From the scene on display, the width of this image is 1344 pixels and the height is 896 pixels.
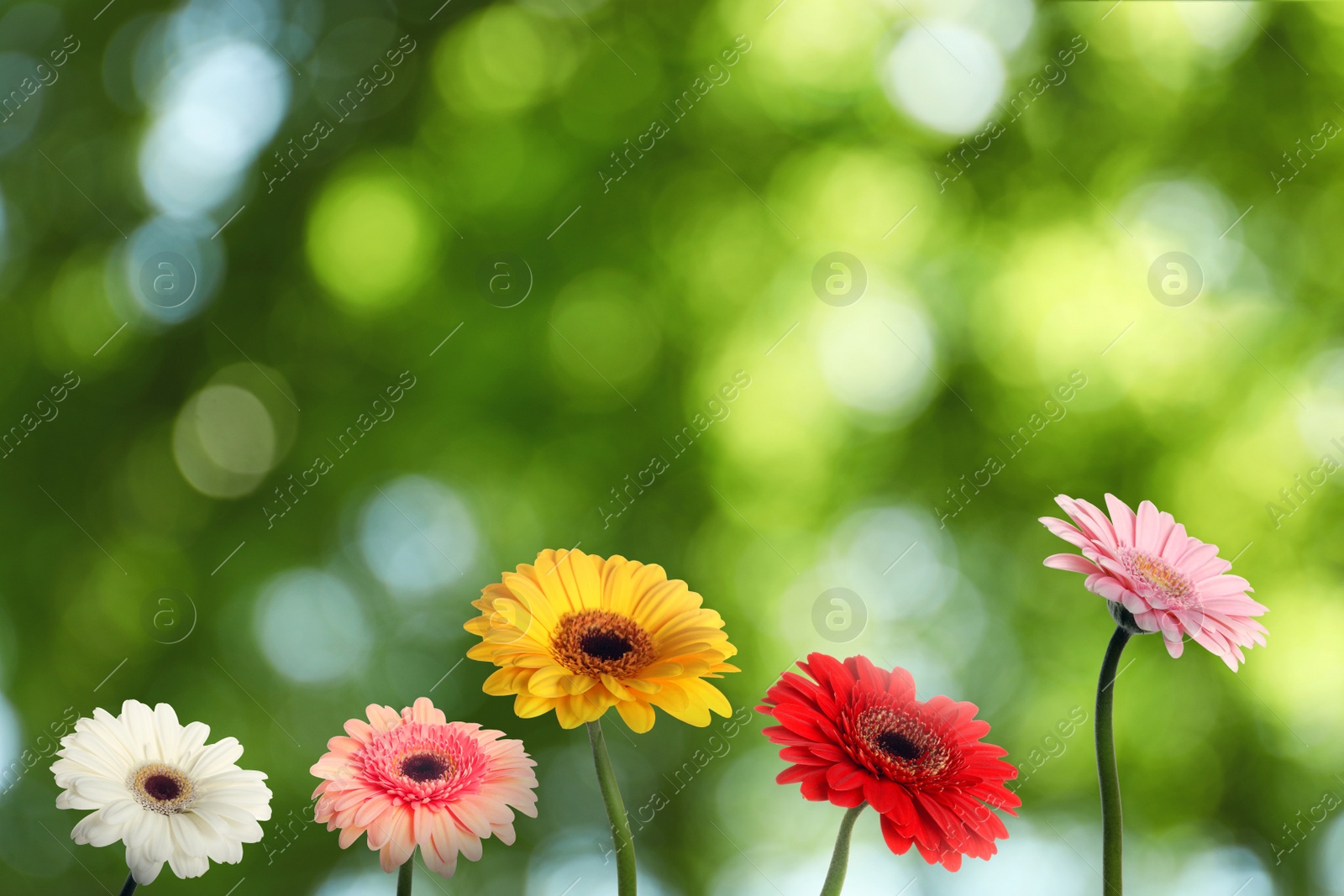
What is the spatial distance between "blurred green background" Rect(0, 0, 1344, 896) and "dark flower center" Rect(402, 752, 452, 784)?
255 centimetres

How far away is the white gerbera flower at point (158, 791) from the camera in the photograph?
549 mm

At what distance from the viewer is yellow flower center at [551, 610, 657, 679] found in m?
0.63

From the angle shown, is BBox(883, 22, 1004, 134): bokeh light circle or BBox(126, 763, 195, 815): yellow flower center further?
BBox(883, 22, 1004, 134): bokeh light circle

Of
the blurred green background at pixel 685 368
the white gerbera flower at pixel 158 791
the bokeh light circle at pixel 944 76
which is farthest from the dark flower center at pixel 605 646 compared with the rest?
the bokeh light circle at pixel 944 76

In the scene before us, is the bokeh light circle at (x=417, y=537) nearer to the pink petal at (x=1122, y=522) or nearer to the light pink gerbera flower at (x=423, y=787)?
the light pink gerbera flower at (x=423, y=787)

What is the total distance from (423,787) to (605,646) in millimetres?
142

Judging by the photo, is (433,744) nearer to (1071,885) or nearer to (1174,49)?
(1071,885)

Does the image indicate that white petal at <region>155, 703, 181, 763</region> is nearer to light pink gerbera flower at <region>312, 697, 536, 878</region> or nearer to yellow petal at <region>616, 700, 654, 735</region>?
light pink gerbera flower at <region>312, 697, 536, 878</region>

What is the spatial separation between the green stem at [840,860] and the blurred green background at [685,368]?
252 centimetres

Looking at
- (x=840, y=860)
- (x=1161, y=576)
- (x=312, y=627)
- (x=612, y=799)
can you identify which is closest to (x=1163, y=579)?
(x=1161, y=576)

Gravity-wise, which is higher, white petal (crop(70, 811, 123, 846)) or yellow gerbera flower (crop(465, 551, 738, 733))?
yellow gerbera flower (crop(465, 551, 738, 733))

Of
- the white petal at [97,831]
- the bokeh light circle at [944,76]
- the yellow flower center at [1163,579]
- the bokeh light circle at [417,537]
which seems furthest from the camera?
the bokeh light circle at [944,76]

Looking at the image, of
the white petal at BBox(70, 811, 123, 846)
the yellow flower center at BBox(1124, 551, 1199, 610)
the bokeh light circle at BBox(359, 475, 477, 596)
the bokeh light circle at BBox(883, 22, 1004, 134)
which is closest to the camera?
the white petal at BBox(70, 811, 123, 846)

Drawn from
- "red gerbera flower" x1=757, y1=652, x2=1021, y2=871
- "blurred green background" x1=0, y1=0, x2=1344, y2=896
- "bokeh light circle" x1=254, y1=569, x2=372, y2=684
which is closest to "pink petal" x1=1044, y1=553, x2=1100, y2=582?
"red gerbera flower" x1=757, y1=652, x2=1021, y2=871
